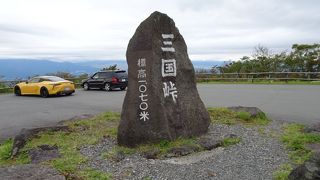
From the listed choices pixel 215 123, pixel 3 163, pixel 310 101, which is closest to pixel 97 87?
pixel 310 101

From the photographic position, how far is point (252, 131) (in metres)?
9.14

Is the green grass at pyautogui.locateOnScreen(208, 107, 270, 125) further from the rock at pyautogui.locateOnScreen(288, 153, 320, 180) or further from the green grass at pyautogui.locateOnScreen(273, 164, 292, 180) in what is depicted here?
the rock at pyautogui.locateOnScreen(288, 153, 320, 180)

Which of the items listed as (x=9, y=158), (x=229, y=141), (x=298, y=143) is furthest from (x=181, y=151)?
(x=9, y=158)

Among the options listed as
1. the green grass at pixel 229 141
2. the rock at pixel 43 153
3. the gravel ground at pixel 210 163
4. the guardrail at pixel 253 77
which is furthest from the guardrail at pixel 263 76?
the rock at pixel 43 153

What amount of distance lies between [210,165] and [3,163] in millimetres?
3809

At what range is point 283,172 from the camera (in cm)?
606

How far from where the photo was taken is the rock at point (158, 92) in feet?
25.9

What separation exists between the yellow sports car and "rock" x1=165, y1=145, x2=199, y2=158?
16617 mm

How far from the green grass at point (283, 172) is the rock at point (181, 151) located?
1698 mm

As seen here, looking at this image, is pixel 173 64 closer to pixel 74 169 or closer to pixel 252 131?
pixel 252 131

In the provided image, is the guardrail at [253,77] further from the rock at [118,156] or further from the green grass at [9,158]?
the rock at [118,156]

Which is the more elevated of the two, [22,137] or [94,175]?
[22,137]

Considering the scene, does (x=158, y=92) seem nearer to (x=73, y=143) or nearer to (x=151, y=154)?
(x=151, y=154)

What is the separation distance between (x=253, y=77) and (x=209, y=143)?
24989 millimetres
